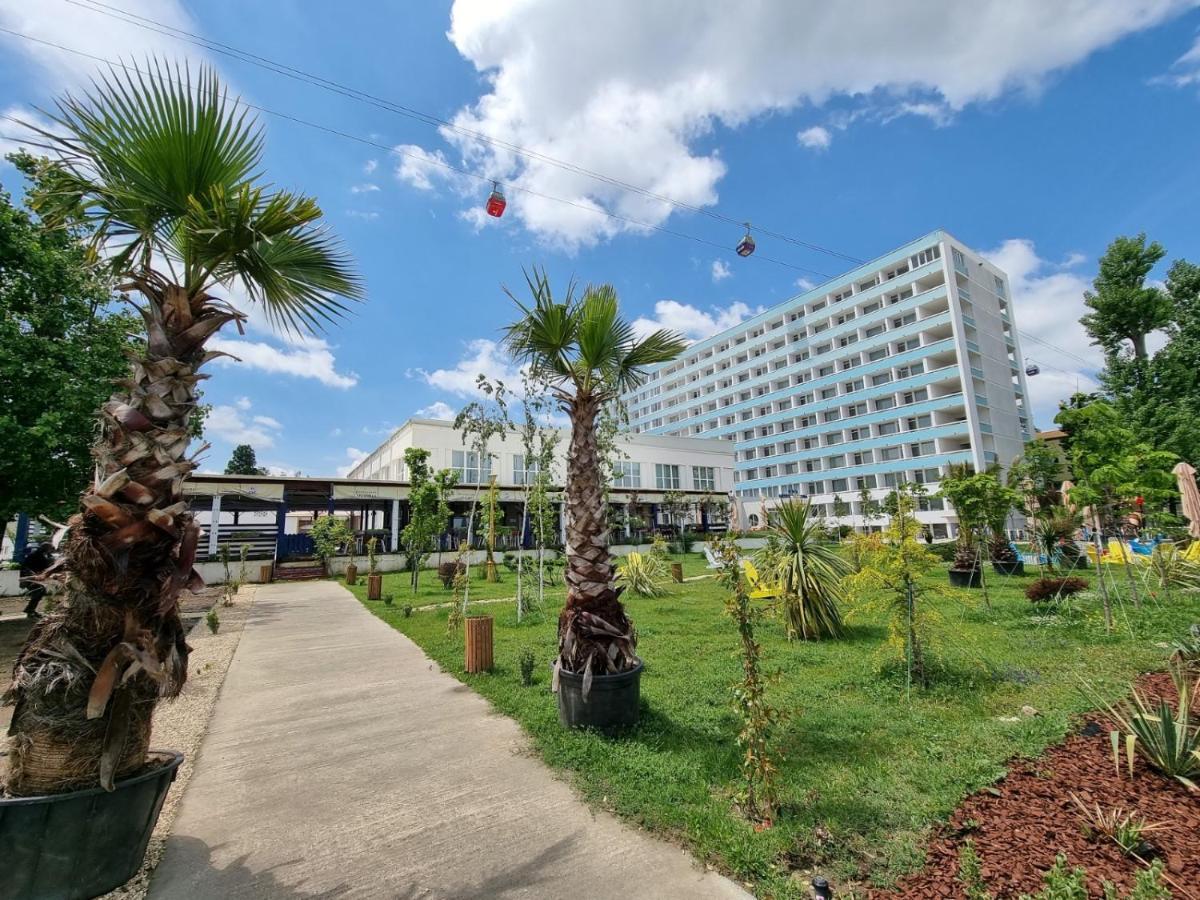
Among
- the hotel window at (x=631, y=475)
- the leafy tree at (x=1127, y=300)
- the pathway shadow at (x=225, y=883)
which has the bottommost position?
the pathway shadow at (x=225, y=883)

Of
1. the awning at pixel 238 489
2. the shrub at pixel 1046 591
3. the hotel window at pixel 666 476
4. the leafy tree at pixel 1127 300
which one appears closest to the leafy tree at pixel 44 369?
the awning at pixel 238 489

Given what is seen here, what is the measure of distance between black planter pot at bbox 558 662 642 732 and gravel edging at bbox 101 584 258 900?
2.94 metres

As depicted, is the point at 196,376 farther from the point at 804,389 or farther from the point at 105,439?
the point at 804,389

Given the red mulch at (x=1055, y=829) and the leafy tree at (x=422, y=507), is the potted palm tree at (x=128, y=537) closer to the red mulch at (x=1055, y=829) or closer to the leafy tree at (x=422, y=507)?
the red mulch at (x=1055, y=829)

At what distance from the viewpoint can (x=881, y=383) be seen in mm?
47125

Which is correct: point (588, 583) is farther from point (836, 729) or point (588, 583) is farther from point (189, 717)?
point (189, 717)

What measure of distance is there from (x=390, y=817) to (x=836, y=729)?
3899 mm

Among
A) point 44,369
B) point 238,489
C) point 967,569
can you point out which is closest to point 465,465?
point 238,489

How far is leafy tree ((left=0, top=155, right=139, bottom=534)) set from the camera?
30.4 ft

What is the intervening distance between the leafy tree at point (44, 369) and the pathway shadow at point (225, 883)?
31.3ft

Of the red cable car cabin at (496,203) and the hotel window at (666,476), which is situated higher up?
the red cable car cabin at (496,203)

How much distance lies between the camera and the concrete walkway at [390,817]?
8.92 feet

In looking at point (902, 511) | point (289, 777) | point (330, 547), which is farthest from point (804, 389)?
point (289, 777)

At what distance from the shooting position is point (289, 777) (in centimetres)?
408
